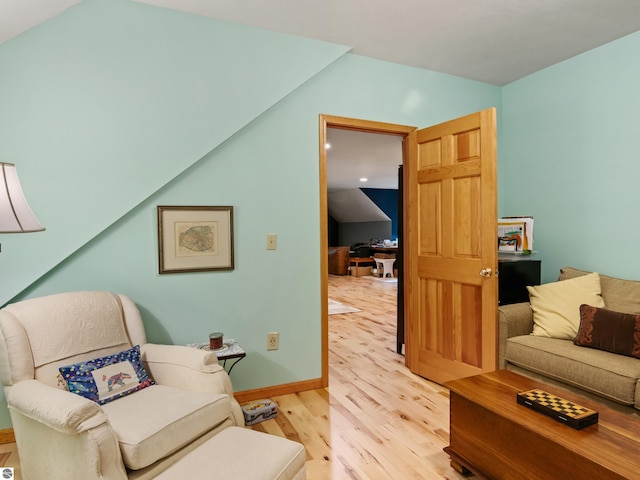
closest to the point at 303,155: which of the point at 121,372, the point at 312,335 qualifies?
the point at 312,335

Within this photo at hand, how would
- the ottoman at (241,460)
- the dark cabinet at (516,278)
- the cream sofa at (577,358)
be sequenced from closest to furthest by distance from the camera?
the ottoman at (241,460)
the cream sofa at (577,358)
the dark cabinet at (516,278)

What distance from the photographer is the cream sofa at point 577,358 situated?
6.69ft

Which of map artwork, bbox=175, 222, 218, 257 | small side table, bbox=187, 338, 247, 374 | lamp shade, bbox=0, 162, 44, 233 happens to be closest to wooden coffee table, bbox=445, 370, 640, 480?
small side table, bbox=187, 338, 247, 374

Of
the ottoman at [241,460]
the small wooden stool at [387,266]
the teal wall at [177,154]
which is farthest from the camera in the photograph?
the small wooden stool at [387,266]

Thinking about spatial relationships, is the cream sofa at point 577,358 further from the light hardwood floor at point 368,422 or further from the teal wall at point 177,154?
the teal wall at point 177,154

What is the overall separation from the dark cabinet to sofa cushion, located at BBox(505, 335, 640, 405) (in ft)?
1.34

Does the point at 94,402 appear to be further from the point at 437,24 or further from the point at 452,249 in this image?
the point at 437,24

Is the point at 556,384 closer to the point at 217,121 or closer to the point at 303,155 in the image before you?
the point at 303,155

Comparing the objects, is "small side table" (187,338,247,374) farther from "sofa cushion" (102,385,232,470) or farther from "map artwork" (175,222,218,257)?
"map artwork" (175,222,218,257)

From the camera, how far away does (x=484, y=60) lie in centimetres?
316

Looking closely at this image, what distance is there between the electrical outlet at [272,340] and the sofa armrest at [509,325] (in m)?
1.58

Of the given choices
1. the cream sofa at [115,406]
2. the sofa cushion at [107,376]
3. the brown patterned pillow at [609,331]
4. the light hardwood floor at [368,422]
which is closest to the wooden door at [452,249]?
the light hardwood floor at [368,422]

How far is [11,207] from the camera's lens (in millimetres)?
1452

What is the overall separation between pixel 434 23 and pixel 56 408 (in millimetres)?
2952
